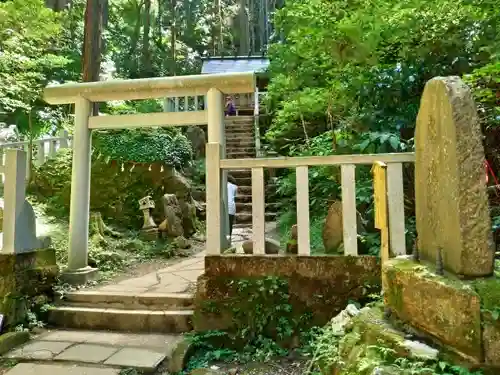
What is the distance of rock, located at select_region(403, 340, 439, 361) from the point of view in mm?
1931

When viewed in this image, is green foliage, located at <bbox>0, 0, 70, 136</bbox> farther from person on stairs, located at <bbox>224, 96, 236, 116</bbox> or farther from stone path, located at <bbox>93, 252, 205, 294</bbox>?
person on stairs, located at <bbox>224, 96, 236, 116</bbox>

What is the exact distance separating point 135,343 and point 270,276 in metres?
1.52

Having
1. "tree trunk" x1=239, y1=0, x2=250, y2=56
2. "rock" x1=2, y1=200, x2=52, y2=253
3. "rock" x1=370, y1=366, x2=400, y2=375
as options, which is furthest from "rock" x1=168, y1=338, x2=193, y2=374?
"tree trunk" x1=239, y1=0, x2=250, y2=56

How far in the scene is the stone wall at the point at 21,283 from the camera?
431 cm

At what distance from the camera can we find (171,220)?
28.1 feet

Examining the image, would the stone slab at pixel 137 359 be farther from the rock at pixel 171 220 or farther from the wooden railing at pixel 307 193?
the rock at pixel 171 220

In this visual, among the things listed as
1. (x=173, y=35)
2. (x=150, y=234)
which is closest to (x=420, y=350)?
(x=150, y=234)

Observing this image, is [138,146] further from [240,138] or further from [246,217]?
[240,138]

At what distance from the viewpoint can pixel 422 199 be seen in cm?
250

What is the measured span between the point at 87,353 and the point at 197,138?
34.1ft

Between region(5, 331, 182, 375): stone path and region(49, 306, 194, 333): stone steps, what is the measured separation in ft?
0.41

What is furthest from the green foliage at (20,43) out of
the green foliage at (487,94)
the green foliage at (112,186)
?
the green foliage at (487,94)

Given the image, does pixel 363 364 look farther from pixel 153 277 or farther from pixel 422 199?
pixel 153 277

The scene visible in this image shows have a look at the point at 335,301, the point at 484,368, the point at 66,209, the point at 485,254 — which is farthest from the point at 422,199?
the point at 66,209
